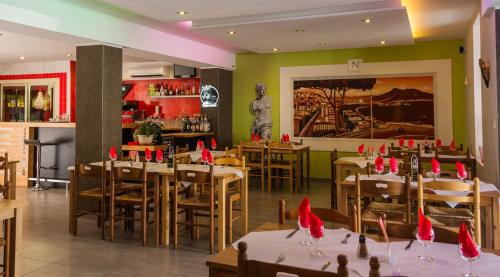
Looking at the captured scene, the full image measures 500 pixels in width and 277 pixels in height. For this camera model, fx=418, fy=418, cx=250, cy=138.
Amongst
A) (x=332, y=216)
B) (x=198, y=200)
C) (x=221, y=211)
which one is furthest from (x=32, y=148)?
(x=332, y=216)

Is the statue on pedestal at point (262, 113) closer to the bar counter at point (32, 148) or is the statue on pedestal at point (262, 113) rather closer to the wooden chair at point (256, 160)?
the wooden chair at point (256, 160)

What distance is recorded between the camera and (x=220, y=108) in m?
9.96

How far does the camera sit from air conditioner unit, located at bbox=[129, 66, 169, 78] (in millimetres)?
11344

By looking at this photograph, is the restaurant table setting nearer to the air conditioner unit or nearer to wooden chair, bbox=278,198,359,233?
wooden chair, bbox=278,198,359,233

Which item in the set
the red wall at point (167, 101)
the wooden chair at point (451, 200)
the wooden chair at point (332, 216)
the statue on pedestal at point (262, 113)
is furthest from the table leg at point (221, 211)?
the red wall at point (167, 101)

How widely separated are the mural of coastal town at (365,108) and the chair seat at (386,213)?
5025 mm

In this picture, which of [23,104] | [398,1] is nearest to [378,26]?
[398,1]

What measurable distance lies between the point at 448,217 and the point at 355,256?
2344 mm

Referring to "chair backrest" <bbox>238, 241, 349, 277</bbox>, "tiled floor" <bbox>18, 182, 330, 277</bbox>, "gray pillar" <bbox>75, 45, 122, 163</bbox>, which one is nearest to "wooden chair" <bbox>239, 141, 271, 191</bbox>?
"tiled floor" <bbox>18, 182, 330, 277</bbox>

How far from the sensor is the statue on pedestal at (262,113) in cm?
1005

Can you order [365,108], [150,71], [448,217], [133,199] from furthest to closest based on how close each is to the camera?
[150,71]
[365,108]
[133,199]
[448,217]

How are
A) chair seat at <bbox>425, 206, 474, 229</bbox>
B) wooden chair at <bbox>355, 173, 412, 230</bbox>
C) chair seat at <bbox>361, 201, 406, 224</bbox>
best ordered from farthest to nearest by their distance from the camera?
chair seat at <bbox>361, 201, 406, 224</bbox> < chair seat at <bbox>425, 206, 474, 229</bbox> < wooden chair at <bbox>355, 173, 412, 230</bbox>

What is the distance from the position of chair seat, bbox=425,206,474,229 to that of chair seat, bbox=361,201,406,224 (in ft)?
0.85

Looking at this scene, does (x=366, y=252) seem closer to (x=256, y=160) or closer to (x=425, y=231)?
(x=425, y=231)
